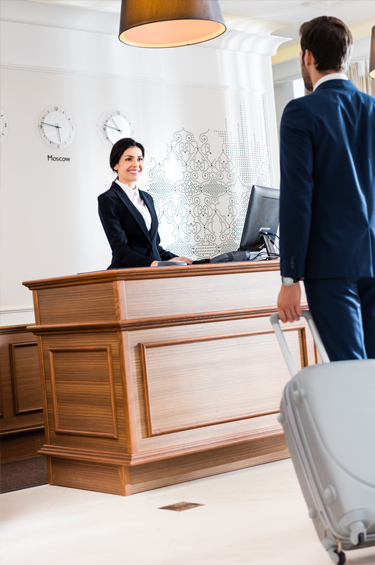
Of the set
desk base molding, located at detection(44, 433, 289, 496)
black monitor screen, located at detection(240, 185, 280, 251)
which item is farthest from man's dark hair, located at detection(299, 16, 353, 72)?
desk base molding, located at detection(44, 433, 289, 496)

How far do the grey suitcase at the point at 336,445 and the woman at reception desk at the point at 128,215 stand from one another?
2.34 m

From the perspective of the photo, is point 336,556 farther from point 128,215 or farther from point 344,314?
point 128,215

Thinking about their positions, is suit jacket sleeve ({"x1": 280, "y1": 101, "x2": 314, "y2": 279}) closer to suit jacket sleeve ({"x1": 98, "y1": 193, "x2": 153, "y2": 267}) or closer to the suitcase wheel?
the suitcase wheel

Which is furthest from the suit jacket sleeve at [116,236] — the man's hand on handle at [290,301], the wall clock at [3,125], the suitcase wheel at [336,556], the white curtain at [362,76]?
the white curtain at [362,76]

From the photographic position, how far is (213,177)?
6805 mm

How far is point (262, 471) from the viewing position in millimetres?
3412

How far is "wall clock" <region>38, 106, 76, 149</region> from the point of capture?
19.0 feet

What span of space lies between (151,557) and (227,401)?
50.0 inches

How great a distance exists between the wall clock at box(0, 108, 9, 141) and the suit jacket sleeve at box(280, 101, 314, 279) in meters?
4.03

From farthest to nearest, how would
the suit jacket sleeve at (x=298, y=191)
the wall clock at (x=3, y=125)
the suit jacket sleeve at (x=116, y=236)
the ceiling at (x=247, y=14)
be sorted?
the ceiling at (x=247, y=14), the wall clock at (x=3, y=125), the suit jacket sleeve at (x=116, y=236), the suit jacket sleeve at (x=298, y=191)

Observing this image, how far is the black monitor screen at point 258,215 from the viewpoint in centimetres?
378

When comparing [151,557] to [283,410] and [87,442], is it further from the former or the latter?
[87,442]

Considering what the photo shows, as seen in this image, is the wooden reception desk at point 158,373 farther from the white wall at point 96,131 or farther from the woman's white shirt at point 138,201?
the white wall at point 96,131

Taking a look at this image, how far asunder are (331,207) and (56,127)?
426 cm
